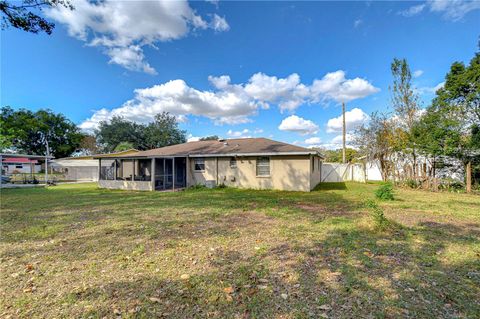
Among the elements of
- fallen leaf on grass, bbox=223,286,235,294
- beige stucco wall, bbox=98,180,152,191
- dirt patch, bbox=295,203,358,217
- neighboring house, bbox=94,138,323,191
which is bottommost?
dirt patch, bbox=295,203,358,217

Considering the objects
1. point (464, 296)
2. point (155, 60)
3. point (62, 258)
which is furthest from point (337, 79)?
point (62, 258)

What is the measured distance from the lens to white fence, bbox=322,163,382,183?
20953mm

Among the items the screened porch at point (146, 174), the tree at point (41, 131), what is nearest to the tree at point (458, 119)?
the screened porch at point (146, 174)

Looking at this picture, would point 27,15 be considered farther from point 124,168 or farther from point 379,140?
point 379,140

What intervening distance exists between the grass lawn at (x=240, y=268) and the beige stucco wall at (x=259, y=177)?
711 cm

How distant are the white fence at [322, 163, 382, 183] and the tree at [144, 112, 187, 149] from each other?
26.5 meters

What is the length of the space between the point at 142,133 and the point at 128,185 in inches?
1066

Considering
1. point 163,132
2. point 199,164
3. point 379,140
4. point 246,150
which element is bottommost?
point 199,164

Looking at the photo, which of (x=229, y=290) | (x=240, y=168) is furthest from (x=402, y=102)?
(x=229, y=290)

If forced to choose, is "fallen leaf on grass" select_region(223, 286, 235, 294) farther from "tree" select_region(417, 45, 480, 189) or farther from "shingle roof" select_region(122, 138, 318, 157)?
"tree" select_region(417, 45, 480, 189)

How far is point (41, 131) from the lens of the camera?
38219 millimetres

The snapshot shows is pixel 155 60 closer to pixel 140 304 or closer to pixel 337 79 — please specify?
pixel 337 79

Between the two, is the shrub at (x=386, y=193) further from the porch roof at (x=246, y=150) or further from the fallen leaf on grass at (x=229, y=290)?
the fallen leaf on grass at (x=229, y=290)

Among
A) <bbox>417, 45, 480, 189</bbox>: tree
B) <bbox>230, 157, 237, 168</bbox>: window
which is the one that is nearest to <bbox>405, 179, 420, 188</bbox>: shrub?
<bbox>417, 45, 480, 189</bbox>: tree
